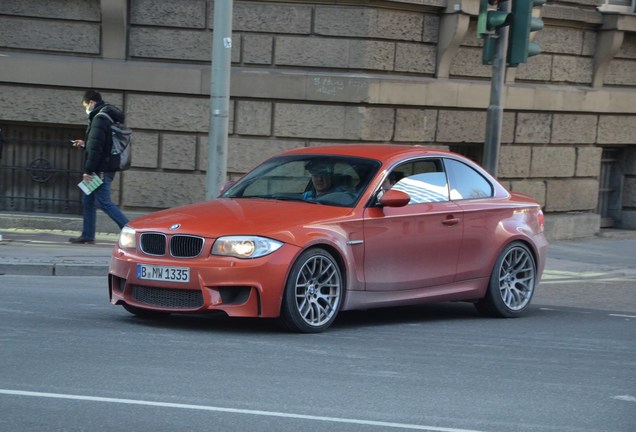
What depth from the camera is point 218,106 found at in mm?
12805

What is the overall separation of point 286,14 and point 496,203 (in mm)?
6386

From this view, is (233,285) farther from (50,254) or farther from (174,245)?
(50,254)

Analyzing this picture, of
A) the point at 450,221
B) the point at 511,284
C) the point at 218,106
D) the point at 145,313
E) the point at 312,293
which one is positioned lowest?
the point at 145,313

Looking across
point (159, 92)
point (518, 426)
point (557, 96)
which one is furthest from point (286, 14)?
point (518, 426)

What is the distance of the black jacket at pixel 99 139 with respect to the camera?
14.1m

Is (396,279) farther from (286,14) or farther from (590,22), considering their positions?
(590,22)

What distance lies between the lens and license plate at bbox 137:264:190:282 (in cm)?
828

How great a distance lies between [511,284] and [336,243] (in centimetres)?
236

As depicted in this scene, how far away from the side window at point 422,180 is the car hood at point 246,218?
2.47 feet

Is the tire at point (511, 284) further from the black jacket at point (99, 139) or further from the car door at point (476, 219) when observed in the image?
the black jacket at point (99, 139)

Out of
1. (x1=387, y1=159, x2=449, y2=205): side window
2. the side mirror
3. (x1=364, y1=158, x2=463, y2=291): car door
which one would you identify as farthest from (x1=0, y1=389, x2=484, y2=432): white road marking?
(x1=387, y1=159, x2=449, y2=205): side window

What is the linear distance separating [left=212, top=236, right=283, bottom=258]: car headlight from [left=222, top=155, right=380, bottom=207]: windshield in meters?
1.04

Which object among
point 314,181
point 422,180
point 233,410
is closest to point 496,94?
point 422,180

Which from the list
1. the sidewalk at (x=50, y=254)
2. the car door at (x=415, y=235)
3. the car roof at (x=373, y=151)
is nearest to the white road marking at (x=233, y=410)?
the car door at (x=415, y=235)
